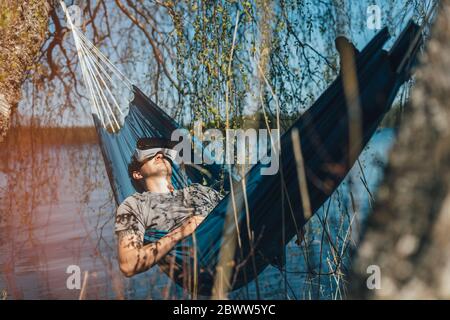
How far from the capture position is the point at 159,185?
2781 millimetres

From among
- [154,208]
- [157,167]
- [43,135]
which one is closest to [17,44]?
[43,135]

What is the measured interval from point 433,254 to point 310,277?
1.63m

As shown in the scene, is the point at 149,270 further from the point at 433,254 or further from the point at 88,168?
the point at 433,254

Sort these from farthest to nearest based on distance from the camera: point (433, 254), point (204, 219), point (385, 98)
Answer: point (204, 219), point (385, 98), point (433, 254)

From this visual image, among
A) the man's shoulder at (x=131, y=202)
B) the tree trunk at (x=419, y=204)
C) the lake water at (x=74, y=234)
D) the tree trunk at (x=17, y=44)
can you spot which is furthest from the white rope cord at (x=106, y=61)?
the tree trunk at (x=419, y=204)

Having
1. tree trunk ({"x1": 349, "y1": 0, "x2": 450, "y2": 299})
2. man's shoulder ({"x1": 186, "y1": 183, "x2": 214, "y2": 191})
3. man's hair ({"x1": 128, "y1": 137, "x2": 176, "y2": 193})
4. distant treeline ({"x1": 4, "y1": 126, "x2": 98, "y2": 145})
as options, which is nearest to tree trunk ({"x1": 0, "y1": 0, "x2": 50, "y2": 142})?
distant treeline ({"x1": 4, "y1": 126, "x2": 98, "y2": 145})

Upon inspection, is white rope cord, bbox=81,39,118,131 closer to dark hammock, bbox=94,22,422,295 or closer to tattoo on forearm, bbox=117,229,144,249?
tattoo on forearm, bbox=117,229,144,249

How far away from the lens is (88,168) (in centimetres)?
290

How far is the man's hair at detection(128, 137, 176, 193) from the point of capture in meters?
2.77

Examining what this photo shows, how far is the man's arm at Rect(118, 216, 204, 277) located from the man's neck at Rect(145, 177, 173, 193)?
18cm

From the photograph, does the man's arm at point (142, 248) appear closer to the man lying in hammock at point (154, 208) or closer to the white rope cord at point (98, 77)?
the man lying in hammock at point (154, 208)
